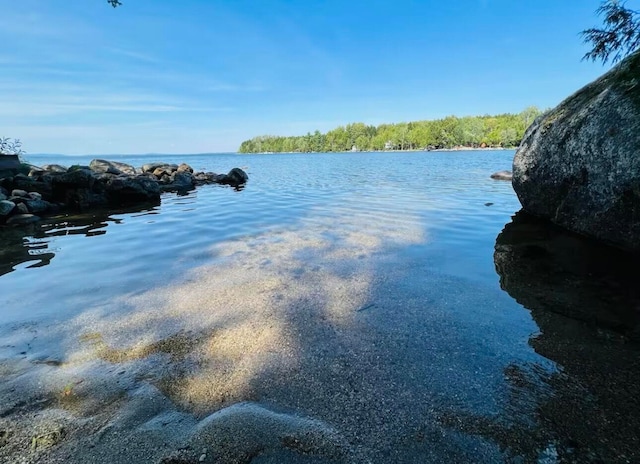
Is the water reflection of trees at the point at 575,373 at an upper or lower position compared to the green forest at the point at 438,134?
lower

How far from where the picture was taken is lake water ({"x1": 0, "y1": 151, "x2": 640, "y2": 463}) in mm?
2461

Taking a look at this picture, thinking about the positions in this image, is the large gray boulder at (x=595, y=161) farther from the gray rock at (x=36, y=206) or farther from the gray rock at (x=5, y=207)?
the gray rock at (x=36, y=206)

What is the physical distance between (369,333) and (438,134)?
507 ft

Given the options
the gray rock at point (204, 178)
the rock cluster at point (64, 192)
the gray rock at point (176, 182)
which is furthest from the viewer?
the gray rock at point (204, 178)

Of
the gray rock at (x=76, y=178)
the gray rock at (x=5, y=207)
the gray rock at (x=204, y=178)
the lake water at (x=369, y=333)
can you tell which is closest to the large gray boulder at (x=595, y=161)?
the lake water at (x=369, y=333)

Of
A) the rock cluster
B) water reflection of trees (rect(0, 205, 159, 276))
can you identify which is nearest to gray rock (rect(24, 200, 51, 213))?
the rock cluster

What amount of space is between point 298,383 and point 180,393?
39.2 inches

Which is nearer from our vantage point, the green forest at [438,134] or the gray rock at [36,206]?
the gray rock at [36,206]

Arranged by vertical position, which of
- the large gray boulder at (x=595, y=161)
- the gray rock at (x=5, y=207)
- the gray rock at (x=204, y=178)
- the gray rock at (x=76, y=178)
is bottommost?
the gray rock at (x=204, y=178)

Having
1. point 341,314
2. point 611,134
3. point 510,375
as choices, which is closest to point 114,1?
point 341,314

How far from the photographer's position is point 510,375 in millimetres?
3059

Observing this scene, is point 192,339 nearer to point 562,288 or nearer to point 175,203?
point 562,288

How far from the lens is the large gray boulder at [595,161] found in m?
5.86

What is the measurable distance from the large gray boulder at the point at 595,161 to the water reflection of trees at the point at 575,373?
3.11ft
